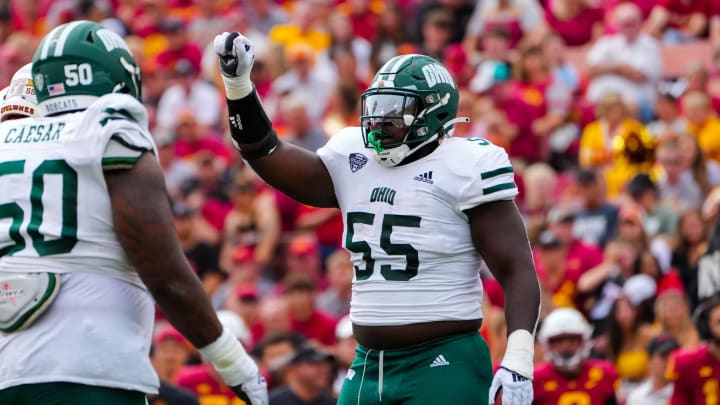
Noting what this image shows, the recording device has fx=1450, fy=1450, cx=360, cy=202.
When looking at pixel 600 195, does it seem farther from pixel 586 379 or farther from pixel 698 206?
pixel 586 379

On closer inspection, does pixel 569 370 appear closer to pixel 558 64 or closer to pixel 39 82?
pixel 39 82

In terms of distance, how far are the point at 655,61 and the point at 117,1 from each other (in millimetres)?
6556

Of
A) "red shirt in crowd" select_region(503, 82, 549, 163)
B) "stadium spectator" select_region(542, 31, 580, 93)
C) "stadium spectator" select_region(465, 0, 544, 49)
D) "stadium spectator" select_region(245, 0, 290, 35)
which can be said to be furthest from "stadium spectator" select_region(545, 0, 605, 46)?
"stadium spectator" select_region(245, 0, 290, 35)

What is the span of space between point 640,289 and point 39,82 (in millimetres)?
5630

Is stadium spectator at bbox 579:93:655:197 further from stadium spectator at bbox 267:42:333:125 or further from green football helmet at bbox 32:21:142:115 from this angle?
green football helmet at bbox 32:21:142:115

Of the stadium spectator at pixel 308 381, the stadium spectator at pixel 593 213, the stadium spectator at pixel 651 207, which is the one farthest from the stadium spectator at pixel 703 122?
the stadium spectator at pixel 308 381

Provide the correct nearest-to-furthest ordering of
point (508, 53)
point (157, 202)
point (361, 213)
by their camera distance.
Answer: point (157, 202) → point (361, 213) → point (508, 53)

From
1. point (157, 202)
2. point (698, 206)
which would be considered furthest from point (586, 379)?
point (157, 202)

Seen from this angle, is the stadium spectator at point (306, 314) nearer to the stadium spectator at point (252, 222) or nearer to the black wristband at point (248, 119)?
the stadium spectator at point (252, 222)

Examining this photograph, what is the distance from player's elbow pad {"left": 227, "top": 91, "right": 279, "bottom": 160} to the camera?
5566 mm

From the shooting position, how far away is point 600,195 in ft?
35.0

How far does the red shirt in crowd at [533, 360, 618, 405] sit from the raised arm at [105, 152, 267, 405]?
3661 mm

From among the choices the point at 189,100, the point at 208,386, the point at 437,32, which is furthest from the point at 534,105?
the point at 208,386

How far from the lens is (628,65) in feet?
40.4
